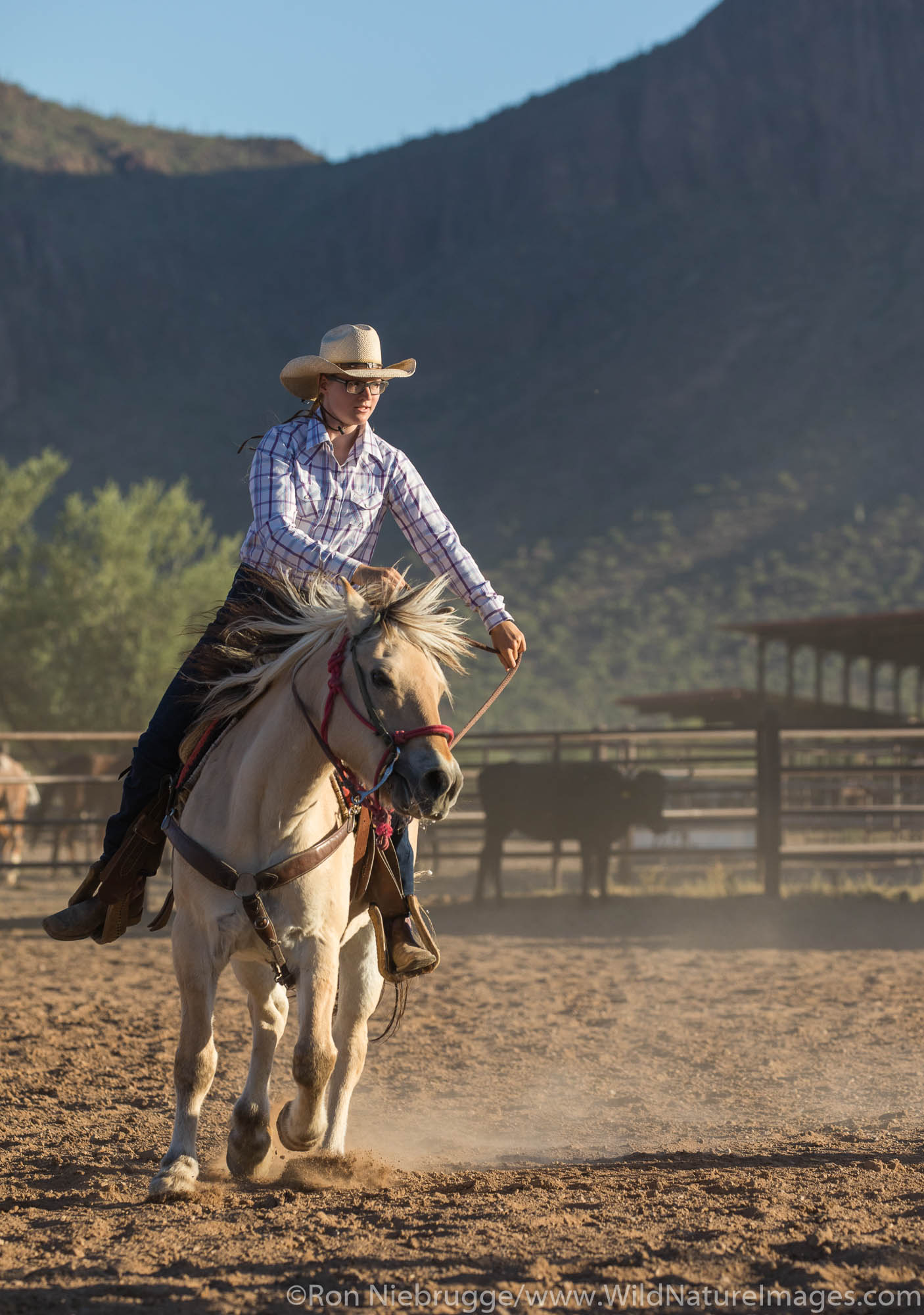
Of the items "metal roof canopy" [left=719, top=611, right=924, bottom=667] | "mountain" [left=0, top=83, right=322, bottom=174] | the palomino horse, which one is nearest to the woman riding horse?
the palomino horse

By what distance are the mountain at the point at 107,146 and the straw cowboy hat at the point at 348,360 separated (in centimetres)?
11663

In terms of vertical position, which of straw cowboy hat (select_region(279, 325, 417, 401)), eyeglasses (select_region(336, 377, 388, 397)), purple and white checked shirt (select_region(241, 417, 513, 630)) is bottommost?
purple and white checked shirt (select_region(241, 417, 513, 630))

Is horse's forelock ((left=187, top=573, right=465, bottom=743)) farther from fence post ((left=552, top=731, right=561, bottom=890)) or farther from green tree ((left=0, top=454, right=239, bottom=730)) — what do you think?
green tree ((left=0, top=454, right=239, bottom=730))

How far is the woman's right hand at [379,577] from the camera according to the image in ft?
11.1

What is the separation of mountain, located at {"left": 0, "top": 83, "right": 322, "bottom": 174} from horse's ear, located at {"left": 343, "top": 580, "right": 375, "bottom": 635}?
117592 millimetres

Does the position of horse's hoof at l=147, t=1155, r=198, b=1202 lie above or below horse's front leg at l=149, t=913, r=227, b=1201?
below

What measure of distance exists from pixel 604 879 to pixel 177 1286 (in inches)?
389

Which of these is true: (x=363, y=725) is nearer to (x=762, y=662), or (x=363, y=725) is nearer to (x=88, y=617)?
→ (x=88, y=617)

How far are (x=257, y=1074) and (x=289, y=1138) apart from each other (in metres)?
0.23

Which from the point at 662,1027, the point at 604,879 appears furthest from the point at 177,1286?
the point at 604,879

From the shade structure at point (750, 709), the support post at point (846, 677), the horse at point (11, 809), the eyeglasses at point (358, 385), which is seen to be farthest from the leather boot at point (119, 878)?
the support post at point (846, 677)

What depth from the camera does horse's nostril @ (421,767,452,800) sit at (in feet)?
9.47

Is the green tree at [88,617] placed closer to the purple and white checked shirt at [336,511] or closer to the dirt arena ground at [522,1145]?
the dirt arena ground at [522,1145]

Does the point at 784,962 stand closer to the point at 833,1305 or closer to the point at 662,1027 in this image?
the point at 662,1027
